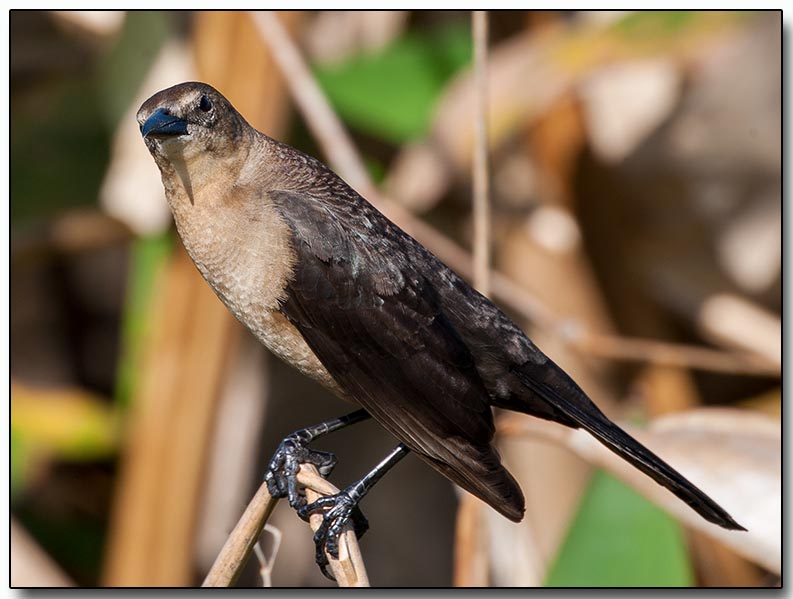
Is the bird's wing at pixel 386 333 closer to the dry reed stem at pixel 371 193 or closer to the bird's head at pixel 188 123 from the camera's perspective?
the bird's head at pixel 188 123

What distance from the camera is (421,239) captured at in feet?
7.86

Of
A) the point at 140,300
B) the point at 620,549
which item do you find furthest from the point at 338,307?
the point at 140,300

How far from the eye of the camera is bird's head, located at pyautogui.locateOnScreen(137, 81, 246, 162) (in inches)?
55.8

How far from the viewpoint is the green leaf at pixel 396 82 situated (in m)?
2.75

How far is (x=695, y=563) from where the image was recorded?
251 centimetres

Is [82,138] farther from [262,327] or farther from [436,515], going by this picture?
[262,327]

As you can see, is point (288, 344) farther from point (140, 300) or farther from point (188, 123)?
point (140, 300)

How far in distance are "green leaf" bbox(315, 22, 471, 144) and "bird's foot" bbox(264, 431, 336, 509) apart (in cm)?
130

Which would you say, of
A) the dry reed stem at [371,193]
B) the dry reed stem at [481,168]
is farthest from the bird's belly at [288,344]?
the dry reed stem at [371,193]

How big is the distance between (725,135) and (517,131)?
1.63ft

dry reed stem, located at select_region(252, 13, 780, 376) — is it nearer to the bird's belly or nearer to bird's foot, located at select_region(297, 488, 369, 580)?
the bird's belly

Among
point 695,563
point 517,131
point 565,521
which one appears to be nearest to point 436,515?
point 565,521

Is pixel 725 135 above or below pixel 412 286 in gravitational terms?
above

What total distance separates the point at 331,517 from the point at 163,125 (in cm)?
57
